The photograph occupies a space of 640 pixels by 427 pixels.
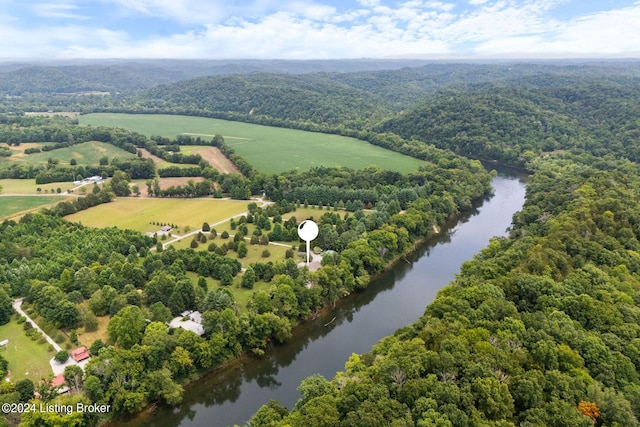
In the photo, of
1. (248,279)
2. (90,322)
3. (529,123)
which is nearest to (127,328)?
(90,322)

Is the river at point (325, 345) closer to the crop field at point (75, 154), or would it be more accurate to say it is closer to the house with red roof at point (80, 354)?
the house with red roof at point (80, 354)

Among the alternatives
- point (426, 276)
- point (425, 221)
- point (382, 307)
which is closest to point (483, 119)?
point (425, 221)

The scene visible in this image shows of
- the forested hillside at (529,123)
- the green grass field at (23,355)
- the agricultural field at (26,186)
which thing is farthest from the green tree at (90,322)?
the forested hillside at (529,123)

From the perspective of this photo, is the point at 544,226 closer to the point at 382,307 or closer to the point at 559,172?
the point at 382,307

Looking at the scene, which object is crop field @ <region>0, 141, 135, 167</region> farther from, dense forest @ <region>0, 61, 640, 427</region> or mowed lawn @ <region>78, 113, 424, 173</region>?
mowed lawn @ <region>78, 113, 424, 173</region>

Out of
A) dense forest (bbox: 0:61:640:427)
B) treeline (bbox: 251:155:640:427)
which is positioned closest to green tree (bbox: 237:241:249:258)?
dense forest (bbox: 0:61:640:427)

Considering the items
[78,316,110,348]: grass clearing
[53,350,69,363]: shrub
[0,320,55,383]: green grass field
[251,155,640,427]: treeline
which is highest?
[251,155,640,427]: treeline

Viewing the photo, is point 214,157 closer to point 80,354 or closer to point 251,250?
point 251,250
